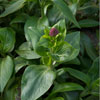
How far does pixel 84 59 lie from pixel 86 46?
0.08 meters

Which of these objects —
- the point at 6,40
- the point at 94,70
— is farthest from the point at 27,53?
the point at 94,70

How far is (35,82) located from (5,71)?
0.13 metres

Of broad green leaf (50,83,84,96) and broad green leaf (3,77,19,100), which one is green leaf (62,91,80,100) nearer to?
broad green leaf (50,83,84,96)

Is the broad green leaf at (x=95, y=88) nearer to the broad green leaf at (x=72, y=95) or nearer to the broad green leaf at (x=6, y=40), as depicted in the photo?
the broad green leaf at (x=72, y=95)

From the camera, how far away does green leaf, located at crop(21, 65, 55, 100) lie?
2.24 ft

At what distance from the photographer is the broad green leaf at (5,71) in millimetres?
721

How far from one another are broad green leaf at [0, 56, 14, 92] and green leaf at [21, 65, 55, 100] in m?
0.06

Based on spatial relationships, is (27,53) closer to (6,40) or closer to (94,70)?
(6,40)

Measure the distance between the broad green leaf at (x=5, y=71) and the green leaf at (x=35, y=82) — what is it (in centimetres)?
6

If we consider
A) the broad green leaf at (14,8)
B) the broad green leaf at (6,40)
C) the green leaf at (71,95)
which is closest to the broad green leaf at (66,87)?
the green leaf at (71,95)

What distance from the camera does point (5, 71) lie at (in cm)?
76

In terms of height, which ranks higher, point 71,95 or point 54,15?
point 54,15

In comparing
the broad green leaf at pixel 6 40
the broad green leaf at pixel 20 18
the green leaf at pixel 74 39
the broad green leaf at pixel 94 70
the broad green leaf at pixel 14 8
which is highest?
the broad green leaf at pixel 14 8

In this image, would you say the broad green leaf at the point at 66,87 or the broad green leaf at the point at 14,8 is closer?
the broad green leaf at the point at 66,87
